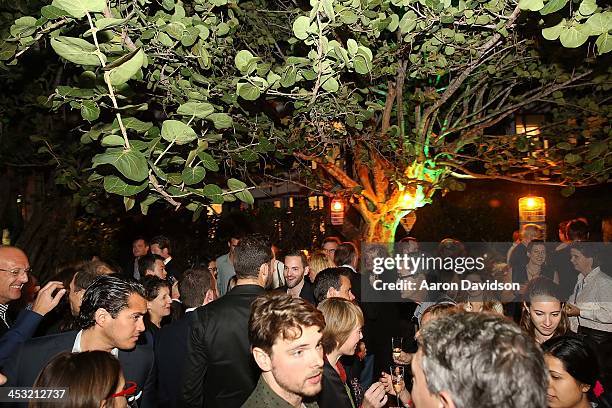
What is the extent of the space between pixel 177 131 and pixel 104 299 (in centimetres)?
163

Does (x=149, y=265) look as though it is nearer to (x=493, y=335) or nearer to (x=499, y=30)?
(x=499, y=30)

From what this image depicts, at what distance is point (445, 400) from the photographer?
1.79 meters

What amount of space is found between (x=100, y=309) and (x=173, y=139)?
158 cm

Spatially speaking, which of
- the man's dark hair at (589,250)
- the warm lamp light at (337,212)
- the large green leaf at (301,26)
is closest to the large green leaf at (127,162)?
the large green leaf at (301,26)

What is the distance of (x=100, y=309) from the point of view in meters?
3.40

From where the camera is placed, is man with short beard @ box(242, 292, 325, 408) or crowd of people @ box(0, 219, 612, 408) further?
man with short beard @ box(242, 292, 325, 408)

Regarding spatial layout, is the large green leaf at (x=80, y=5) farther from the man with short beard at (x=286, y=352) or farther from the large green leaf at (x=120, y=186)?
the man with short beard at (x=286, y=352)

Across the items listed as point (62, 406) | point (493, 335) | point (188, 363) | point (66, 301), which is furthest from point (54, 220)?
point (493, 335)

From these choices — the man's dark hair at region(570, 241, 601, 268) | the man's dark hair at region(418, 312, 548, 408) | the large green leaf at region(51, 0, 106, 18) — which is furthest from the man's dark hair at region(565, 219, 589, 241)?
the large green leaf at region(51, 0, 106, 18)

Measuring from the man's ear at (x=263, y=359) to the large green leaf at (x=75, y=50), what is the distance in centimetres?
141

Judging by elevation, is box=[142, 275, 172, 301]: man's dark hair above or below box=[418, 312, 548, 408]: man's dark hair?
below

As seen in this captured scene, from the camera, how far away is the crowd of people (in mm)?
1824

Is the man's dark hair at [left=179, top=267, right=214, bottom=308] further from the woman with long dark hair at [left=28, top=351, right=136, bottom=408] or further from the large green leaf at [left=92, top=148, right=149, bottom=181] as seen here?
the large green leaf at [left=92, top=148, right=149, bottom=181]

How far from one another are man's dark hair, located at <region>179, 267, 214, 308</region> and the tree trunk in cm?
554
